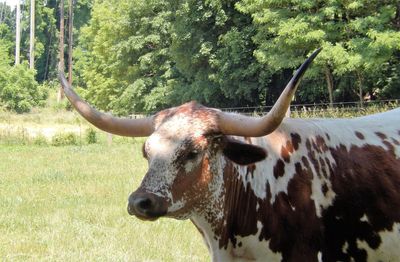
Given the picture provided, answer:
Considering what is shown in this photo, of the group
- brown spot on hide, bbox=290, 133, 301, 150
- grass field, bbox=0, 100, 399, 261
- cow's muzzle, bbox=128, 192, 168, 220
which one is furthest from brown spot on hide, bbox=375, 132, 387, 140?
grass field, bbox=0, 100, 399, 261

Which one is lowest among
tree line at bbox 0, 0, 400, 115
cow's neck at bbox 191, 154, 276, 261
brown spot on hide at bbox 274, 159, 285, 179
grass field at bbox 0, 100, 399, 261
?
grass field at bbox 0, 100, 399, 261

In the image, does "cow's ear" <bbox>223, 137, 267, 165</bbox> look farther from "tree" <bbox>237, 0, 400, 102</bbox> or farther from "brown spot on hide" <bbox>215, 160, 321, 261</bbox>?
"tree" <bbox>237, 0, 400, 102</bbox>

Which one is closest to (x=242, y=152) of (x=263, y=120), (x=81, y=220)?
(x=263, y=120)

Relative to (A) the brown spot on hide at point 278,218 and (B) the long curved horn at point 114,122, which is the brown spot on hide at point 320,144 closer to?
(A) the brown spot on hide at point 278,218

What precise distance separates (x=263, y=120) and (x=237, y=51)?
29.9 metres

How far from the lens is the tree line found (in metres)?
24.7

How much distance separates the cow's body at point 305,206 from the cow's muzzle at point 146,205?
449 mm

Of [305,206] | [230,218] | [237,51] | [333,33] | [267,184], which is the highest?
[333,33]

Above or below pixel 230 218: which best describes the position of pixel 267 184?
above

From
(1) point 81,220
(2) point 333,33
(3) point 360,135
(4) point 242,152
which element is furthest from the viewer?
(2) point 333,33

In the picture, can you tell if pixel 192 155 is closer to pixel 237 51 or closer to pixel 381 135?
pixel 381 135

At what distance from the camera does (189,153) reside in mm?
3395

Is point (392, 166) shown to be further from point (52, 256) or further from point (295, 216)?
point (52, 256)

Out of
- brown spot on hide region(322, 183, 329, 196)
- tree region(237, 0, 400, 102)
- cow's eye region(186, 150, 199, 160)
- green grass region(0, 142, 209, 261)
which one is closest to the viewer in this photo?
cow's eye region(186, 150, 199, 160)
